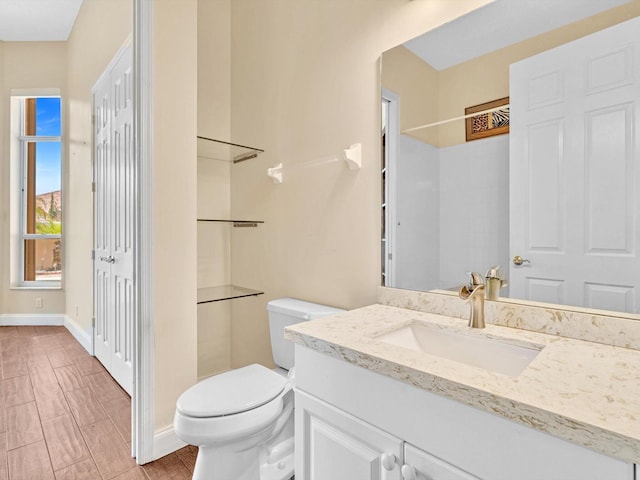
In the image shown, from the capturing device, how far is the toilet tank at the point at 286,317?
1.67 meters

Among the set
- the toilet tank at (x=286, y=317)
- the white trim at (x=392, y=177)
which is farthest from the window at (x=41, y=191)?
the white trim at (x=392, y=177)

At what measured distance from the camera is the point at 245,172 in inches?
88.1

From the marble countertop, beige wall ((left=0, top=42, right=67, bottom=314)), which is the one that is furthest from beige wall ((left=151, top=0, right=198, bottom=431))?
beige wall ((left=0, top=42, right=67, bottom=314))

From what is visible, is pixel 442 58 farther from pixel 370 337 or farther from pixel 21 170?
pixel 21 170

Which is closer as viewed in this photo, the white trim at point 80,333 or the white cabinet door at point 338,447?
the white cabinet door at point 338,447

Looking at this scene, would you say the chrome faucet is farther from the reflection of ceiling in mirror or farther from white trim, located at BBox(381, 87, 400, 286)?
the reflection of ceiling in mirror

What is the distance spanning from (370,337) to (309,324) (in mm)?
210

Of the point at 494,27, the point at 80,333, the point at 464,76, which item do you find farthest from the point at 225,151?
the point at 80,333

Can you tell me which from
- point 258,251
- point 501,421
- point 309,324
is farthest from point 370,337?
point 258,251

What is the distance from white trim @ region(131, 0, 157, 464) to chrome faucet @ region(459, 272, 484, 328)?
4.41ft

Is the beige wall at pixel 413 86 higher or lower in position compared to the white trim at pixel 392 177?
higher

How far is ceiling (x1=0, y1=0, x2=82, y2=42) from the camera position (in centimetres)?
332

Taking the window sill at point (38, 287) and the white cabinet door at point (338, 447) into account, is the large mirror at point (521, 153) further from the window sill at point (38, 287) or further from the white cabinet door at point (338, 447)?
the window sill at point (38, 287)

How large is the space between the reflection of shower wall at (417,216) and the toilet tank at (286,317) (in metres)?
0.41
